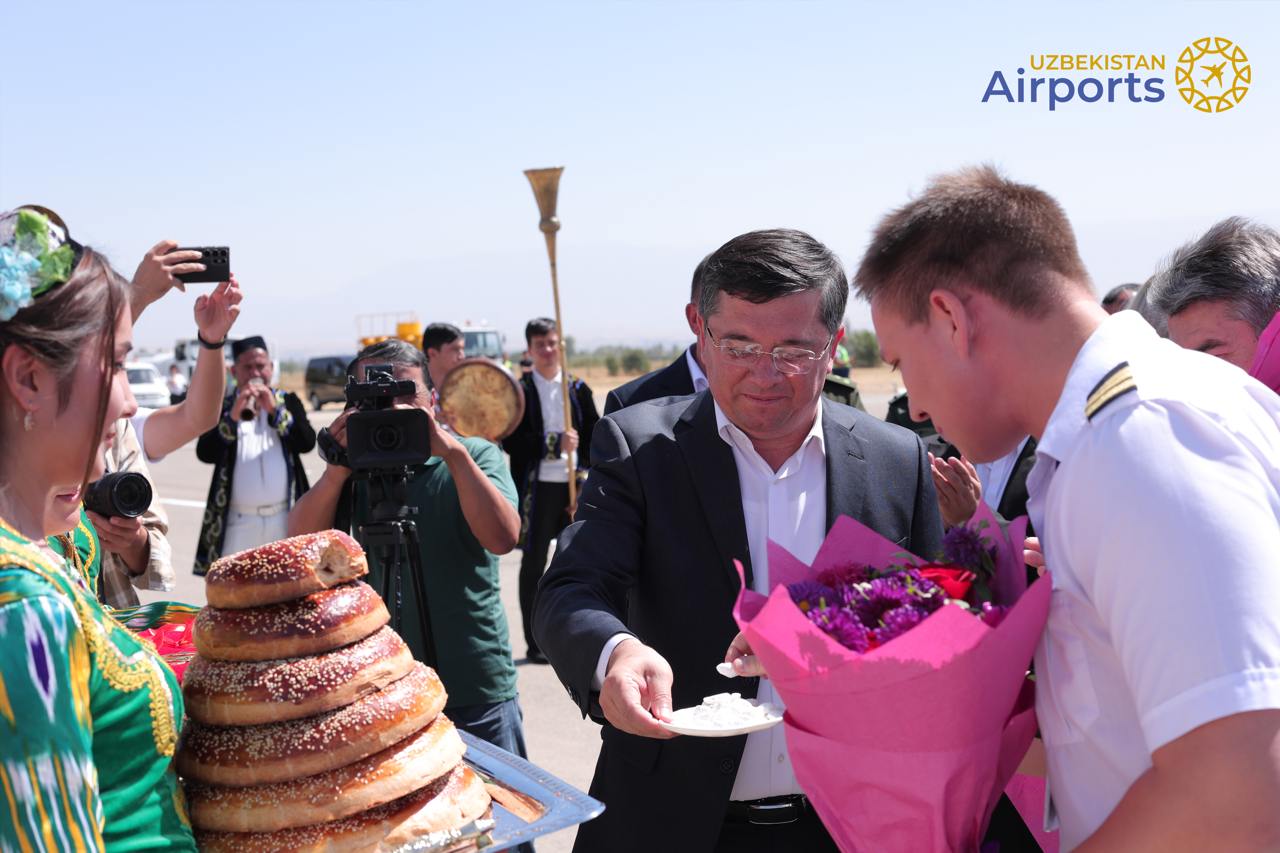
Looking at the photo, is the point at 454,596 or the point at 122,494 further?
the point at 454,596

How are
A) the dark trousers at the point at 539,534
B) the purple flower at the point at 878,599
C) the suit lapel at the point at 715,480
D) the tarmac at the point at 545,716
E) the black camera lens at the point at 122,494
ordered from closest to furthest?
the purple flower at the point at 878,599 → the suit lapel at the point at 715,480 → the black camera lens at the point at 122,494 → the tarmac at the point at 545,716 → the dark trousers at the point at 539,534

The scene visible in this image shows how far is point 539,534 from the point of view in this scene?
788 cm

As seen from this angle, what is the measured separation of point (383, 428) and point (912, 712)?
267 centimetres

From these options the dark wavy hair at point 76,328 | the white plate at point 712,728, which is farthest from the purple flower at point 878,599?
the dark wavy hair at point 76,328

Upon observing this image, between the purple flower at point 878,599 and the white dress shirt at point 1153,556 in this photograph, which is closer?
the white dress shirt at point 1153,556

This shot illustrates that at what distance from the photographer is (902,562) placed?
1.92 m

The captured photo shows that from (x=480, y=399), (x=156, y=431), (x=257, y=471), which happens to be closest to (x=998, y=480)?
(x=156, y=431)

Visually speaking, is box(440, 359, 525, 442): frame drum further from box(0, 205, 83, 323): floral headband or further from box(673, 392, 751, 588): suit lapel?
box(0, 205, 83, 323): floral headband

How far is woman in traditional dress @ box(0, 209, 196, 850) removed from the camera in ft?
5.03

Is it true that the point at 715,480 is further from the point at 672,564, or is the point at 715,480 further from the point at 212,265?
the point at 212,265

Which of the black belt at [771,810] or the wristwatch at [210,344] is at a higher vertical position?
the wristwatch at [210,344]

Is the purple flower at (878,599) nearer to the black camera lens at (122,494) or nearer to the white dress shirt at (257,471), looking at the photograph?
the black camera lens at (122,494)

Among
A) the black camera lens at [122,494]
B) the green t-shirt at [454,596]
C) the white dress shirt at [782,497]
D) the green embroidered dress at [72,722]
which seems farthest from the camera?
the green t-shirt at [454,596]

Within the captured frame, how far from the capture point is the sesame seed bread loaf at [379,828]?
1.84 meters
